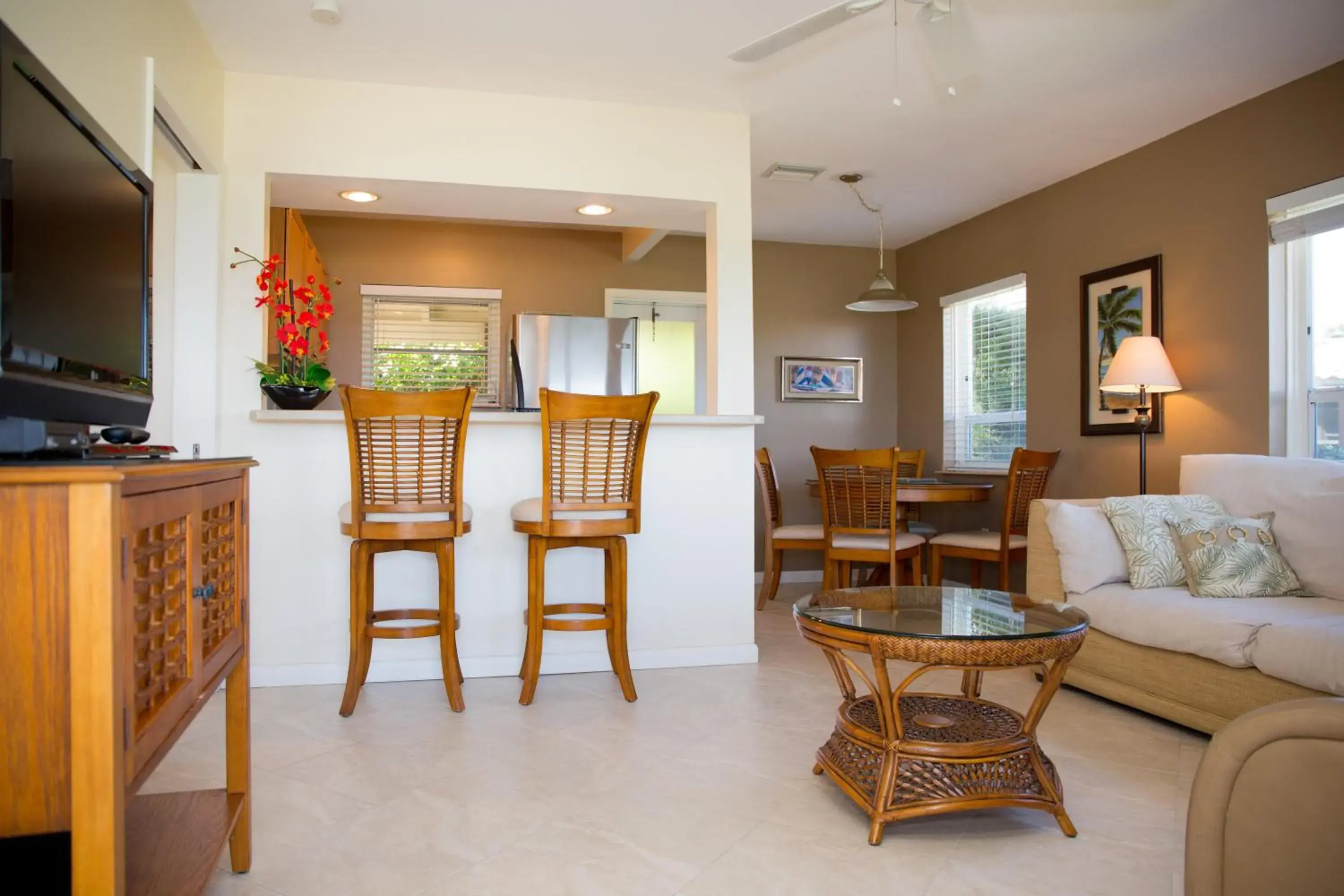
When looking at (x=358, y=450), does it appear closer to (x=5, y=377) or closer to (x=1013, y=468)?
(x=5, y=377)

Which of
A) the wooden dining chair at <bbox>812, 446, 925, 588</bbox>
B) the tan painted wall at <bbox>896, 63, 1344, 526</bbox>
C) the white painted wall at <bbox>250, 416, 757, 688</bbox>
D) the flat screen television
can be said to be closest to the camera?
the flat screen television

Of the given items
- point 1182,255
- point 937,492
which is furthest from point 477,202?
point 1182,255

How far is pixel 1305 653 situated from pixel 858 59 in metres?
2.48

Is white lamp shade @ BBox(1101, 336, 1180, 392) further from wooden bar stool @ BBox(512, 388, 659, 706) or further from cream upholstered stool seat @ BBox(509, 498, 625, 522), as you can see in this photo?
cream upholstered stool seat @ BBox(509, 498, 625, 522)

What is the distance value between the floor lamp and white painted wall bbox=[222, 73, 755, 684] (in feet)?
5.48

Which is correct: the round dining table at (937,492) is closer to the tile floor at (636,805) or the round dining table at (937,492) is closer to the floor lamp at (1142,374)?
the floor lamp at (1142,374)

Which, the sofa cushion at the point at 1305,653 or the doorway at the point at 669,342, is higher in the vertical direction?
the doorway at the point at 669,342

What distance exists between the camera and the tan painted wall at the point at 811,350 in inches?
245

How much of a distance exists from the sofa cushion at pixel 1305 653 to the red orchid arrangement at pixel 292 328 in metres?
3.16

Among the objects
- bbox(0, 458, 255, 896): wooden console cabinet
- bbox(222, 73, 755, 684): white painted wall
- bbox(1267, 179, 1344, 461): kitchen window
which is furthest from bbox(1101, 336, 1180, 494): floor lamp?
bbox(0, 458, 255, 896): wooden console cabinet

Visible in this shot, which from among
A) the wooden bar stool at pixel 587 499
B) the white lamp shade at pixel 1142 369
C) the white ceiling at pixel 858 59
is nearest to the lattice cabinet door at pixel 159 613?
the wooden bar stool at pixel 587 499

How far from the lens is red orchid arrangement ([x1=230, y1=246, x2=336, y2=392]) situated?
3.19 m

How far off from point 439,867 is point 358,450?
1.44 m

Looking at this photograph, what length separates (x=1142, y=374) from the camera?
3818 millimetres
